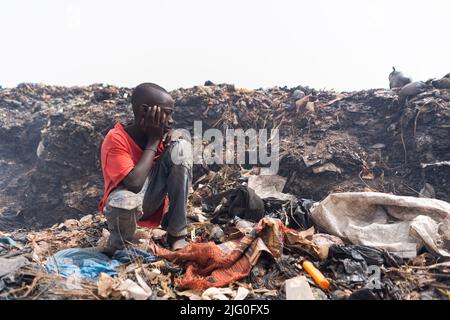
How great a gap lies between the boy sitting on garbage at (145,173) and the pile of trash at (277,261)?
192 millimetres

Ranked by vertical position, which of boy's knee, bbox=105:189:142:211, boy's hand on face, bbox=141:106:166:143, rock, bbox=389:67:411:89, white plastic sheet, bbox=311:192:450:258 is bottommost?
white plastic sheet, bbox=311:192:450:258

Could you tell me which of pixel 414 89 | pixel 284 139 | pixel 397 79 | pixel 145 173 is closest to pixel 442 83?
pixel 414 89

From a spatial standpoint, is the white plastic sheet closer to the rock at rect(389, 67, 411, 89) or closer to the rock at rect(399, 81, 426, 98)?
the rock at rect(399, 81, 426, 98)

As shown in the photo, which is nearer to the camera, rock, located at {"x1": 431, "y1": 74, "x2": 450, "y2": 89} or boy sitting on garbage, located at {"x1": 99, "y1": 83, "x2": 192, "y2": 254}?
boy sitting on garbage, located at {"x1": 99, "y1": 83, "x2": 192, "y2": 254}

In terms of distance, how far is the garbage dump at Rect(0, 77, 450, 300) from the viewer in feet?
6.70

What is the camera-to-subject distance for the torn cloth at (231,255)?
213 centimetres

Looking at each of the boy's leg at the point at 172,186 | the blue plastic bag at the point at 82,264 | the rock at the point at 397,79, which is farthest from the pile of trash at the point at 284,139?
the blue plastic bag at the point at 82,264

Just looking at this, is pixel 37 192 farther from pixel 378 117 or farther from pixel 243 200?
pixel 378 117

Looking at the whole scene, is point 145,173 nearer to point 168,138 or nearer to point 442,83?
point 168,138

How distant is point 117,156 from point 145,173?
240 mm

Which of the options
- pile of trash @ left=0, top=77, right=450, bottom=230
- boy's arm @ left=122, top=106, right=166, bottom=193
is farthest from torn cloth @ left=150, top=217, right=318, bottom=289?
pile of trash @ left=0, top=77, right=450, bottom=230

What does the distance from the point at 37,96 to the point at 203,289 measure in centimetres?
906

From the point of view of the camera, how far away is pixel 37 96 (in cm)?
923

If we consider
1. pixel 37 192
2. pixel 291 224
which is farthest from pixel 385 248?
pixel 37 192
